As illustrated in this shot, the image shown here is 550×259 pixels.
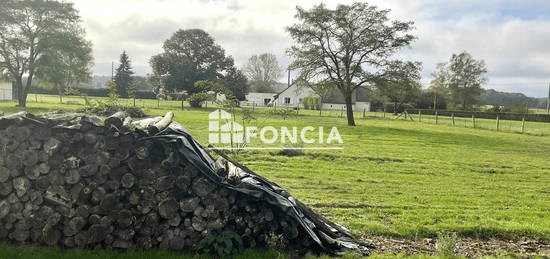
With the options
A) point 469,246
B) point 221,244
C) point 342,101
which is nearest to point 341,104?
point 342,101

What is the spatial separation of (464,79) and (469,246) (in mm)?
51186

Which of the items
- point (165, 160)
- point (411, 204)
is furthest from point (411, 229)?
point (165, 160)

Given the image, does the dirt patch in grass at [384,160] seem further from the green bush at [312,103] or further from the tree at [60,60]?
the green bush at [312,103]

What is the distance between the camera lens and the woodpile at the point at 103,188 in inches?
138

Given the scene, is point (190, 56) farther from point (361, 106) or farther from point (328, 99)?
point (361, 106)

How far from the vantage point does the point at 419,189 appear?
23.2 ft

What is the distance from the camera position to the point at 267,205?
12.5 ft

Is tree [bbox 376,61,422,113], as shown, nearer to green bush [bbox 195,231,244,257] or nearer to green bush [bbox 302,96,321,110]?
green bush [bbox 195,231,244,257]

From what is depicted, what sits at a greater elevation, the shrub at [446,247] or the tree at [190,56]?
the tree at [190,56]

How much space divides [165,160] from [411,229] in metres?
3.23

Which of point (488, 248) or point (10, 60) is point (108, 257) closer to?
point (488, 248)

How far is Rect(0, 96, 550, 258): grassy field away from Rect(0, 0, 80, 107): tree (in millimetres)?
27002

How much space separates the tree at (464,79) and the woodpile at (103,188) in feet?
170

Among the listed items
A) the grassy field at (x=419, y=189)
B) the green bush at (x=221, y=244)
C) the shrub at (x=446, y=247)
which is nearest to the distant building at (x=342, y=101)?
the grassy field at (x=419, y=189)
